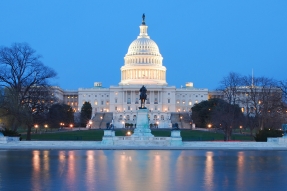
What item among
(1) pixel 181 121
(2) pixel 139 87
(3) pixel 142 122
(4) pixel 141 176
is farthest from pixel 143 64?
(4) pixel 141 176

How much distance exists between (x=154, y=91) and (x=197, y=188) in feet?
427

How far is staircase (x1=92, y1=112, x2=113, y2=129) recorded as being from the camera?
10564 cm

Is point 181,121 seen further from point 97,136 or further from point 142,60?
point 97,136

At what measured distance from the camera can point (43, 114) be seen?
54219 mm

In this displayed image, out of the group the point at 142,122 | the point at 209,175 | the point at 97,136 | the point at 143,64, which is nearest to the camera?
the point at 209,175

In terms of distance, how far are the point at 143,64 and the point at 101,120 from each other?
132 ft

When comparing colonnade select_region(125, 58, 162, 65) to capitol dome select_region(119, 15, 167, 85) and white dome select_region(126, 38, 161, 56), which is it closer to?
capitol dome select_region(119, 15, 167, 85)

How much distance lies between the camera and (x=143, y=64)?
151 metres

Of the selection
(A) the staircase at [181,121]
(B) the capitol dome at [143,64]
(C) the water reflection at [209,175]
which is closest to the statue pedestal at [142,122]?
(C) the water reflection at [209,175]

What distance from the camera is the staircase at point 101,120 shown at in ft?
347

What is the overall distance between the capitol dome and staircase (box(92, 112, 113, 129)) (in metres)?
27.8

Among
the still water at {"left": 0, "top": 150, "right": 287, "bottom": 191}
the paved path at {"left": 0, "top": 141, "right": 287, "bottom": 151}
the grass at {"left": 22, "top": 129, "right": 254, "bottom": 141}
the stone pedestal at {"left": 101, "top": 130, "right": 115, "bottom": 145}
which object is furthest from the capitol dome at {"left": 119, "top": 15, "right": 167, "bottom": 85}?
the still water at {"left": 0, "top": 150, "right": 287, "bottom": 191}

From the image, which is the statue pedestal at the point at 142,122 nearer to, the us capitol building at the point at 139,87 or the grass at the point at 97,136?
the grass at the point at 97,136

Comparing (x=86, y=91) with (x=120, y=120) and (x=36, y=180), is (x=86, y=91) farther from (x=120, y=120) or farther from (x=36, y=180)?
(x=36, y=180)
